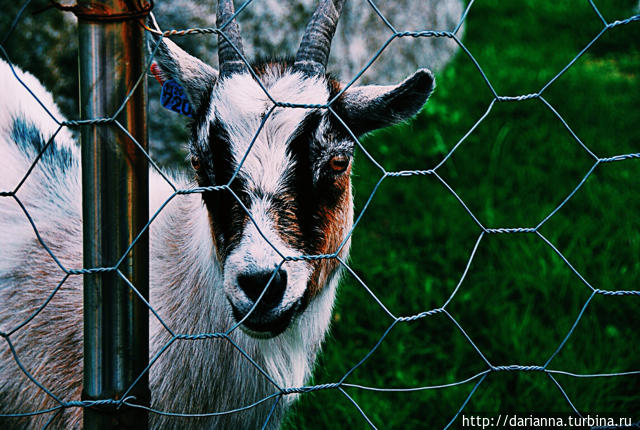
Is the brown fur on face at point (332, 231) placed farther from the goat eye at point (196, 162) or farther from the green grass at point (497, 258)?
the green grass at point (497, 258)

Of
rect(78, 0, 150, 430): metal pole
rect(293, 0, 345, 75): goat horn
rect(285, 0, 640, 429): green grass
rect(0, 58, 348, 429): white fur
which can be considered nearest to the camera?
rect(78, 0, 150, 430): metal pole

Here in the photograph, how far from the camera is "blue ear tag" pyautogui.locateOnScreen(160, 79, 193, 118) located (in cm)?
207

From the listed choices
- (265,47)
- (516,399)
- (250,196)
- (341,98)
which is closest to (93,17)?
(250,196)

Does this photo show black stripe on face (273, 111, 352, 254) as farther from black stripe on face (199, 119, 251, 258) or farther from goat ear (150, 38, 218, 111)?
goat ear (150, 38, 218, 111)

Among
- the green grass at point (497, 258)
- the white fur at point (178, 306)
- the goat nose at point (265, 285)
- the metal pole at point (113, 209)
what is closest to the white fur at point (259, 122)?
the white fur at point (178, 306)

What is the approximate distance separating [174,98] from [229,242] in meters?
0.55

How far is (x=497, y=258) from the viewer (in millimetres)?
3479

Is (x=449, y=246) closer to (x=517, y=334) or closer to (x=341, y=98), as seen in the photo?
(x=517, y=334)

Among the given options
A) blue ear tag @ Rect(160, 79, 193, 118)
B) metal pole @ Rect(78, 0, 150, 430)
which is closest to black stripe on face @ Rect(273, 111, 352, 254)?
blue ear tag @ Rect(160, 79, 193, 118)

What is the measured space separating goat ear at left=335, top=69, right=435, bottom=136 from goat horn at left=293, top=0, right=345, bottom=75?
0.15 m

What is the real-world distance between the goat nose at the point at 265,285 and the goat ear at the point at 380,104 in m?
0.68

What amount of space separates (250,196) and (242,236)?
5.1 inches

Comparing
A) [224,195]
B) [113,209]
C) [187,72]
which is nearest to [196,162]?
[224,195]

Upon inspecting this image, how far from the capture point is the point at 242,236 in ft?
6.12
